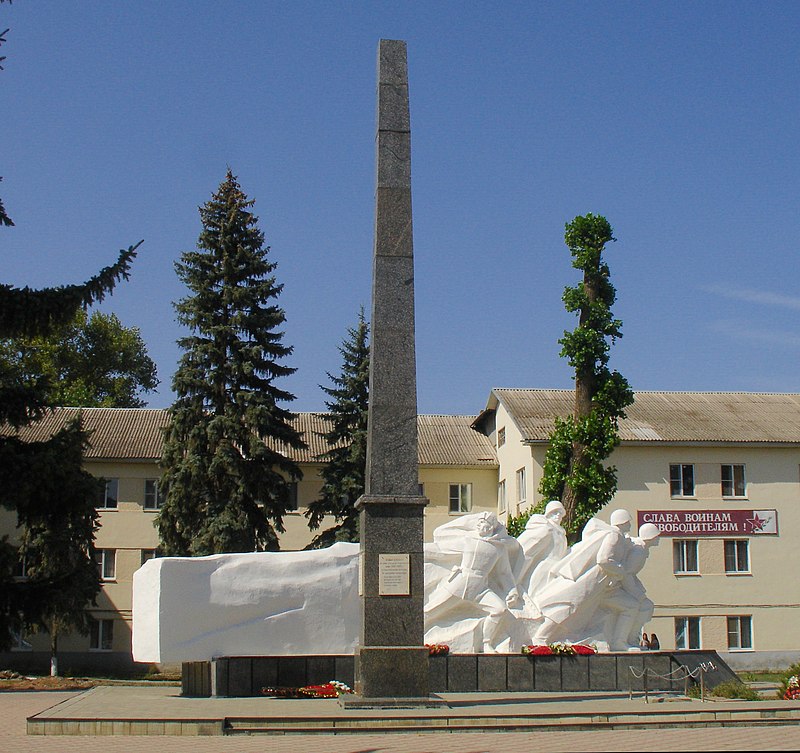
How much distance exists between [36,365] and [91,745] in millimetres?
30225

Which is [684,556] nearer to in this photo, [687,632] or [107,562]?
[687,632]

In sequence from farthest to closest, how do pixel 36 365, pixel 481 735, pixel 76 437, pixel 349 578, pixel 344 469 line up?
1. pixel 36 365
2. pixel 344 469
3. pixel 349 578
4. pixel 76 437
5. pixel 481 735

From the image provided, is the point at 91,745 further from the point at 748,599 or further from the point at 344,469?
the point at 748,599

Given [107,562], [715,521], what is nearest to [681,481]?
[715,521]

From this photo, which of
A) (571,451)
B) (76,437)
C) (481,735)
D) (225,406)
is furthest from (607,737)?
(225,406)

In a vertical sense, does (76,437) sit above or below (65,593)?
above

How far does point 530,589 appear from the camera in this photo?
16.7 metres

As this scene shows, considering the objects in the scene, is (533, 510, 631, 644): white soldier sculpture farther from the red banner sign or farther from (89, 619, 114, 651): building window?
(89, 619, 114, 651): building window

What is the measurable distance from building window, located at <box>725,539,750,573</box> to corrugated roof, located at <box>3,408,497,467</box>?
7140 mm

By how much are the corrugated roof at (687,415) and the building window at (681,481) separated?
0.97m

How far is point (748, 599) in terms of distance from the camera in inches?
1145

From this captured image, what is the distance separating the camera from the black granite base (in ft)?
46.8

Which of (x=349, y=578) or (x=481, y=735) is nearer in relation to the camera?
(x=481, y=735)

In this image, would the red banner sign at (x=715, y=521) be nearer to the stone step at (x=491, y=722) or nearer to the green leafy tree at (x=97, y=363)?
the stone step at (x=491, y=722)
